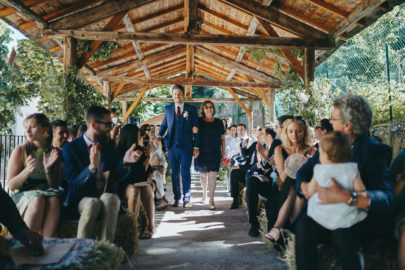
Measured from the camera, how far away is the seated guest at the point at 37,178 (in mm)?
2402

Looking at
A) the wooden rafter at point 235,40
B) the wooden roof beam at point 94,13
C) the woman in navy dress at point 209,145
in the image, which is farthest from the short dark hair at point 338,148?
the wooden roof beam at point 94,13

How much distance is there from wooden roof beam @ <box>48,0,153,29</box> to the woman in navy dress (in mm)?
3076

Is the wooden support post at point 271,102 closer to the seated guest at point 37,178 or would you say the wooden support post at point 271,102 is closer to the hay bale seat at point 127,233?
the hay bale seat at point 127,233

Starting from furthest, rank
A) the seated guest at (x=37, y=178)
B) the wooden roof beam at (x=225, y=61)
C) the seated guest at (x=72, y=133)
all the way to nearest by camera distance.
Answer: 1. the wooden roof beam at (x=225, y=61)
2. the seated guest at (x=72, y=133)
3. the seated guest at (x=37, y=178)

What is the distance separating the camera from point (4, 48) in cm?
980

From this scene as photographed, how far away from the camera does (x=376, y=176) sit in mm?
2070

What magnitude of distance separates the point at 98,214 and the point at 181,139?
9.25ft

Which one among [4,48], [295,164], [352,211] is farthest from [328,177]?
[4,48]

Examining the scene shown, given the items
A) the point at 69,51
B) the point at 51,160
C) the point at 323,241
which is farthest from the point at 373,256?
the point at 69,51

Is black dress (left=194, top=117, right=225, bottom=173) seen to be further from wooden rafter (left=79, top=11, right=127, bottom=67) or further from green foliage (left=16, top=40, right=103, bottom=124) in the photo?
wooden rafter (left=79, top=11, right=127, bottom=67)

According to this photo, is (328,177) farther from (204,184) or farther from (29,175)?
(204,184)

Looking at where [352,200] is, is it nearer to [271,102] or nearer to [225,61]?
[225,61]

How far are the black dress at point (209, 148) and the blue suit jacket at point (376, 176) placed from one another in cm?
341

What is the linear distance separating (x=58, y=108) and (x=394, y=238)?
5622mm
